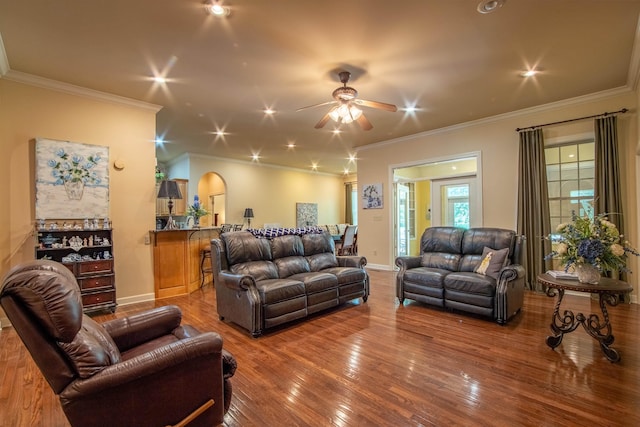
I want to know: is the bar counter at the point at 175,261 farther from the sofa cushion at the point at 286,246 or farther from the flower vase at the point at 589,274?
the flower vase at the point at 589,274

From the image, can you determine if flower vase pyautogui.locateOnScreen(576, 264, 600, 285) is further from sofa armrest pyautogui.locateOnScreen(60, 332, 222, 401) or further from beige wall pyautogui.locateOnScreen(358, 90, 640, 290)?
sofa armrest pyautogui.locateOnScreen(60, 332, 222, 401)

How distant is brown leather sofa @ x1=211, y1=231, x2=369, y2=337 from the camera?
10.5 feet

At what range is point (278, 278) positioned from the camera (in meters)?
3.83

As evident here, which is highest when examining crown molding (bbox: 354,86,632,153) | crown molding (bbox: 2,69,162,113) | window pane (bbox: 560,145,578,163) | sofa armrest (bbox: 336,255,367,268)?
crown molding (bbox: 2,69,162,113)

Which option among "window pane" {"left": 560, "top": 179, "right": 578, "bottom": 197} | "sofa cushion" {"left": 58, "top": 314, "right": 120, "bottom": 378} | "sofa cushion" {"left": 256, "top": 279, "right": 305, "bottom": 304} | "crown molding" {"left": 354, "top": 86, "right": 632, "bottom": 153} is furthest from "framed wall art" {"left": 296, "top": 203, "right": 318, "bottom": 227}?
"sofa cushion" {"left": 58, "top": 314, "right": 120, "bottom": 378}

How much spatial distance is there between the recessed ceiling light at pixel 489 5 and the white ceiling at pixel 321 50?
0.21ft

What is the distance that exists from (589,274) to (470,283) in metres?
1.13

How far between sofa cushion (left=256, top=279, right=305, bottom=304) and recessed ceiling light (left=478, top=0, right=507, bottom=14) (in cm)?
313

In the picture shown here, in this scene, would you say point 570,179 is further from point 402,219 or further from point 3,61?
point 3,61

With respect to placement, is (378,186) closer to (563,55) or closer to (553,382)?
→ (563,55)

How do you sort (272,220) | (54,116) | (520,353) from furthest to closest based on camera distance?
(272,220) < (54,116) < (520,353)

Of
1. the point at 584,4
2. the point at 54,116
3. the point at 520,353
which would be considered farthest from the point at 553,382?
the point at 54,116

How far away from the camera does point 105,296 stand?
3.75 metres

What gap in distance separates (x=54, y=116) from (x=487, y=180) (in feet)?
21.3
